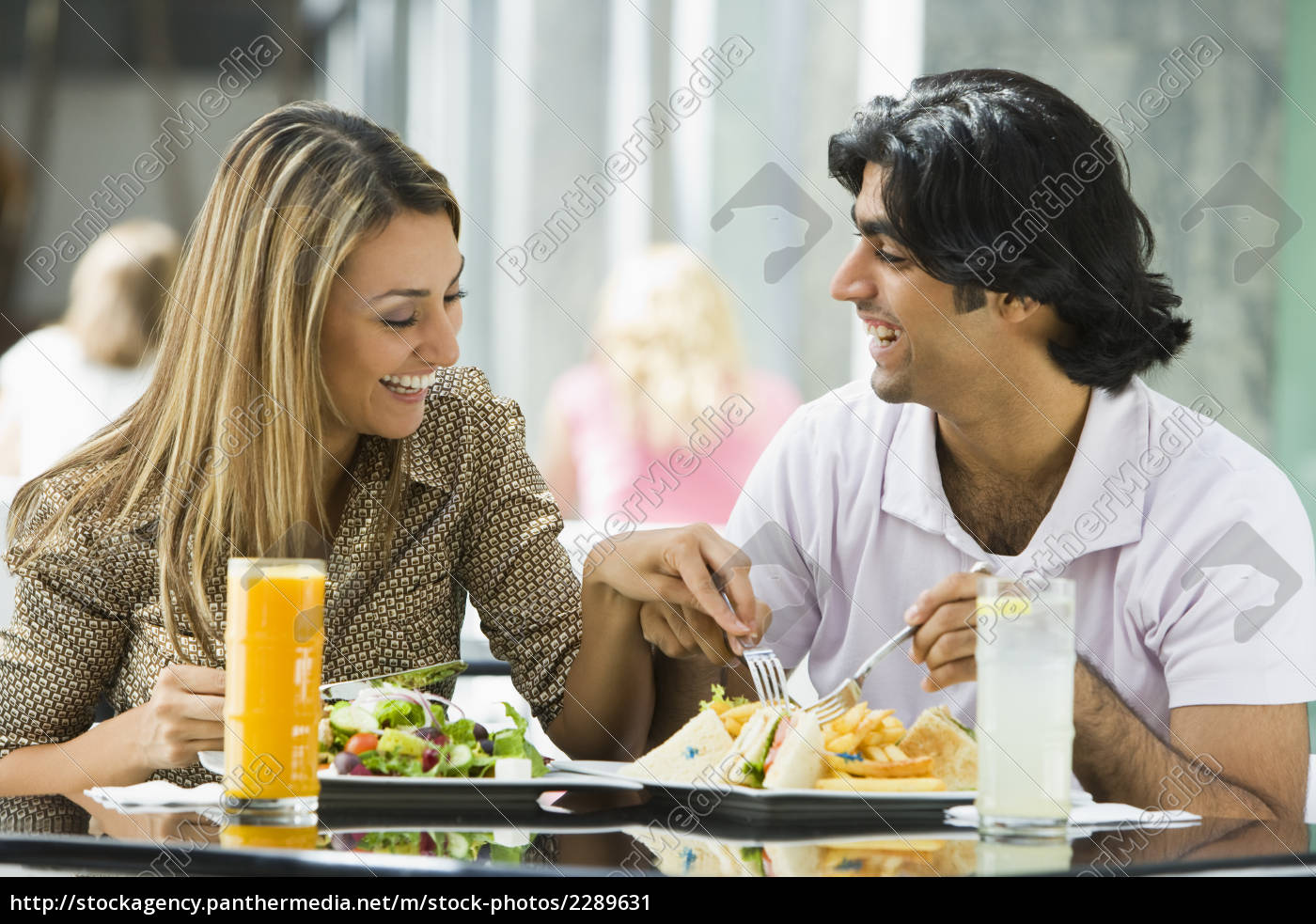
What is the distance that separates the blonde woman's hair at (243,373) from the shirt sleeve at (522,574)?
22cm

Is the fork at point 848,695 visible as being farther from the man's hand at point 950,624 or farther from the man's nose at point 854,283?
the man's nose at point 854,283

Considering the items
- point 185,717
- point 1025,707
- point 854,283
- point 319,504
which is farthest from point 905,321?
point 185,717

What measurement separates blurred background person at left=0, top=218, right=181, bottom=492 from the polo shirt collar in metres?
2.08

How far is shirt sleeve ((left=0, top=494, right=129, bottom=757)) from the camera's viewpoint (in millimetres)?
1477

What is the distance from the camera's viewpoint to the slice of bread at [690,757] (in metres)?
1.16

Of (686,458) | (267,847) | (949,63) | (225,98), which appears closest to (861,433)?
(267,847)

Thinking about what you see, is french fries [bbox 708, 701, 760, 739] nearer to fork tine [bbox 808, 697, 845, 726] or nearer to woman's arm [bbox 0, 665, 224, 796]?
fork tine [bbox 808, 697, 845, 726]

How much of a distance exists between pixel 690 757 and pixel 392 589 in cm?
60

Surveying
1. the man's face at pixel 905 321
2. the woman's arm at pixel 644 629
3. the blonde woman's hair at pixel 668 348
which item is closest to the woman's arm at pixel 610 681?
the woman's arm at pixel 644 629

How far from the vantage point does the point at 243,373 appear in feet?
5.19

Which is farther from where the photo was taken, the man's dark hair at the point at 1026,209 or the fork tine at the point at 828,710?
the man's dark hair at the point at 1026,209

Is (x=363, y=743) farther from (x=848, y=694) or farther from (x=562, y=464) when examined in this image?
(x=562, y=464)

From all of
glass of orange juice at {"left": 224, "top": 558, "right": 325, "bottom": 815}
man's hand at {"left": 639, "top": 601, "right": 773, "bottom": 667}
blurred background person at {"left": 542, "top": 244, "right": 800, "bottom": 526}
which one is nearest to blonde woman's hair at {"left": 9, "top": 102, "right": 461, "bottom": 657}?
man's hand at {"left": 639, "top": 601, "right": 773, "bottom": 667}
